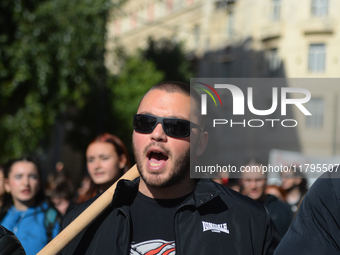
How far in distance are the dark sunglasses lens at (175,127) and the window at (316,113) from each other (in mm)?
18269

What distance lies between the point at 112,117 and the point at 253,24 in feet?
31.0

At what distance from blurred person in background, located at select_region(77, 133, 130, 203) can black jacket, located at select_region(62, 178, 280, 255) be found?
4.82 feet

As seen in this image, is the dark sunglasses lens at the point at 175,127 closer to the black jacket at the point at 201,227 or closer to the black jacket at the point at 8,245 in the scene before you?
the black jacket at the point at 201,227

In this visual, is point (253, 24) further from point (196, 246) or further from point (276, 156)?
point (196, 246)

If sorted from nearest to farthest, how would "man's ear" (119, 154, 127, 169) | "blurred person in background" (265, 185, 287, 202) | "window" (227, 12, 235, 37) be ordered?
1. "man's ear" (119, 154, 127, 169)
2. "blurred person in background" (265, 185, 287, 202)
3. "window" (227, 12, 235, 37)

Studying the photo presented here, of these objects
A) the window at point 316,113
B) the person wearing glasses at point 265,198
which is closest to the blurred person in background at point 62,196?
the person wearing glasses at point 265,198

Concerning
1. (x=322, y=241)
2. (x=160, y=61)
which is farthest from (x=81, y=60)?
(x=160, y=61)

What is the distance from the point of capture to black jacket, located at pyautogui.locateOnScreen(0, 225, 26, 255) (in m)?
1.75

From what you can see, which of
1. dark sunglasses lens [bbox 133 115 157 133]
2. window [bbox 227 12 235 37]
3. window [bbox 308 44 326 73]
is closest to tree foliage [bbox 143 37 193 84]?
window [bbox 227 12 235 37]

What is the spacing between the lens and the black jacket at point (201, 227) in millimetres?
1981

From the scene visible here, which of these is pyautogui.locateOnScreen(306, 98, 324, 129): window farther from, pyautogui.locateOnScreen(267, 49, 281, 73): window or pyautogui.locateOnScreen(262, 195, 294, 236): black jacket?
pyautogui.locateOnScreen(262, 195, 294, 236): black jacket

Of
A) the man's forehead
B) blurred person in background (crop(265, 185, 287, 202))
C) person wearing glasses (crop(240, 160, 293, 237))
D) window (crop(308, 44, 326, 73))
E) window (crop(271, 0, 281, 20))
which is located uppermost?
window (crop(271, 0, 281, 20))

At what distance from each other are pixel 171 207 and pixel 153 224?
12 centimetres

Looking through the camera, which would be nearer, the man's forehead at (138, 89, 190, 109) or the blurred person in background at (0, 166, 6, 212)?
the man's forehead at (138, 89, 190, 109)
